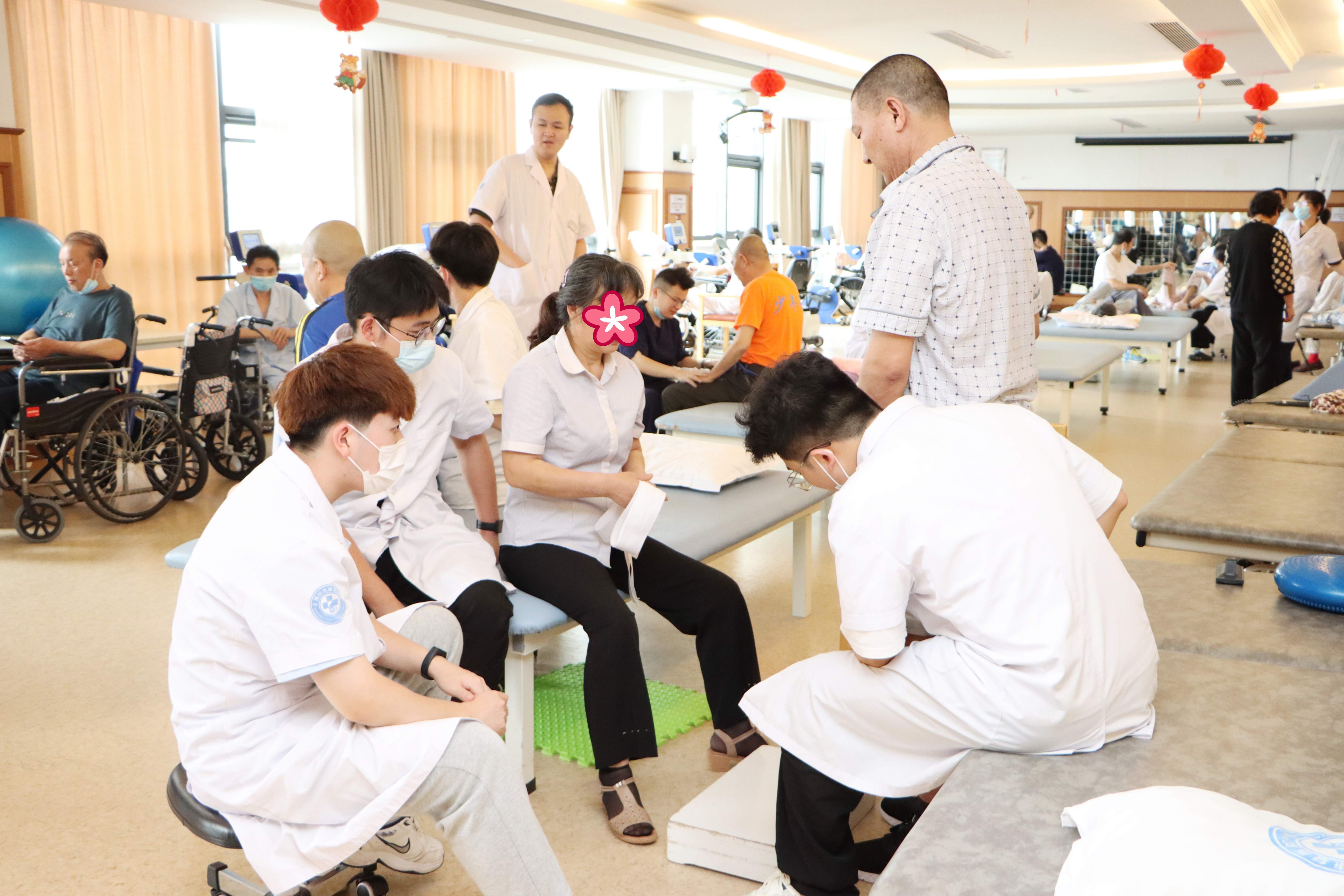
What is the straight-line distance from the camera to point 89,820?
2223 millimetres

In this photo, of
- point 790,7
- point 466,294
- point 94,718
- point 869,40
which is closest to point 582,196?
point 466,294

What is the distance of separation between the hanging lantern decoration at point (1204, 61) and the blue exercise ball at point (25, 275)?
281 inches

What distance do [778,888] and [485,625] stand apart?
77 cm

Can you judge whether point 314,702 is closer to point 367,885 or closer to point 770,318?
point 367,885

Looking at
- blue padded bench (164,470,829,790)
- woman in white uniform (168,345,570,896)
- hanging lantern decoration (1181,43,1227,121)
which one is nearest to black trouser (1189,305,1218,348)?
hanging lantern decoration (1181,43,1227,121)

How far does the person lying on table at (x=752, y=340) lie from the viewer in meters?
5.03

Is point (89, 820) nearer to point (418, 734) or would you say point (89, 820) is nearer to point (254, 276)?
point (418, 734)

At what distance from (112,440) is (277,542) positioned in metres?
3.47

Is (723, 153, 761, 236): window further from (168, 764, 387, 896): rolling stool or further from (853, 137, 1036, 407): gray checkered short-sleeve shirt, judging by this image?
(168, 764, 387, 896): rolling stool

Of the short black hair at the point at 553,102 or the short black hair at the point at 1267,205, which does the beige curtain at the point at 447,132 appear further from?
the short black hair at the point at 1267,205

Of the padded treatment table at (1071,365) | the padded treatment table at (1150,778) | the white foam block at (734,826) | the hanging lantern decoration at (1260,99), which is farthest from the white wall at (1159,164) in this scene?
the padded treatment table at (1150,778)

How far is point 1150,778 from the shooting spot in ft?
4.90

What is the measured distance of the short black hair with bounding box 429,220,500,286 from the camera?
9.40ft

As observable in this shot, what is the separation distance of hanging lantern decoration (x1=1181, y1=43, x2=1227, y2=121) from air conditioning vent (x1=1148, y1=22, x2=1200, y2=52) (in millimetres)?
153
